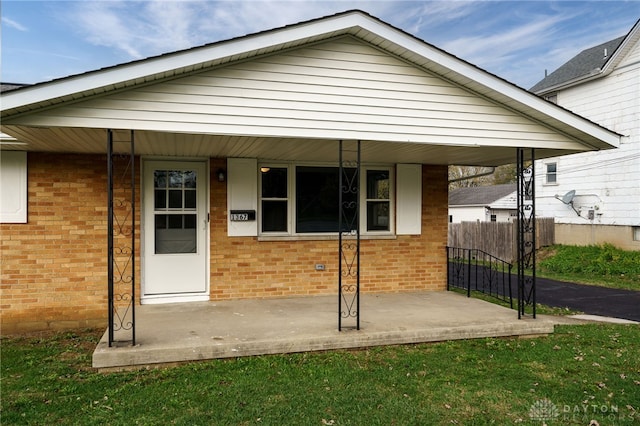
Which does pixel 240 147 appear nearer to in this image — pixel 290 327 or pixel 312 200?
pixel 312 200

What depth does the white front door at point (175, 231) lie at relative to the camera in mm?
6863

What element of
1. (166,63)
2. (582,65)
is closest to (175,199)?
(166,63)

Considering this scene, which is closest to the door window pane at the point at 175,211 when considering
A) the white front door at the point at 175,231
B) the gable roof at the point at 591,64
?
the white front door at the point at 175,231

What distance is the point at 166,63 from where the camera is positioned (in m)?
4.50

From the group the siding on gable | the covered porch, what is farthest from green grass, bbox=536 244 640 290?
the covered porch

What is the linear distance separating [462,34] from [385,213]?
2438 centimetres

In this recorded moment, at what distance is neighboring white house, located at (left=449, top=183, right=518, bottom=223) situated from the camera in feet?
81.2

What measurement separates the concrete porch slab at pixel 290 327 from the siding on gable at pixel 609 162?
1133 cm

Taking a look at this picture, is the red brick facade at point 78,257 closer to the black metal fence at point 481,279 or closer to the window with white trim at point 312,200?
the window with white trim at point 312,200

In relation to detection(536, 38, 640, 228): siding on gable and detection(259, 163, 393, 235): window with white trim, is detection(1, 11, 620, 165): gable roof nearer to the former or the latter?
detection(259, 163, 393, 235): window with white trim

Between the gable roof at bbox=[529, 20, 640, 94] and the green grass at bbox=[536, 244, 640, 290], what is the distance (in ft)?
21.8

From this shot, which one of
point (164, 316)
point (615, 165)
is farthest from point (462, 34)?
point (164, 316)

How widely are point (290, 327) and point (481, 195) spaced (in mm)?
24310

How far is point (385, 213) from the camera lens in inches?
320
